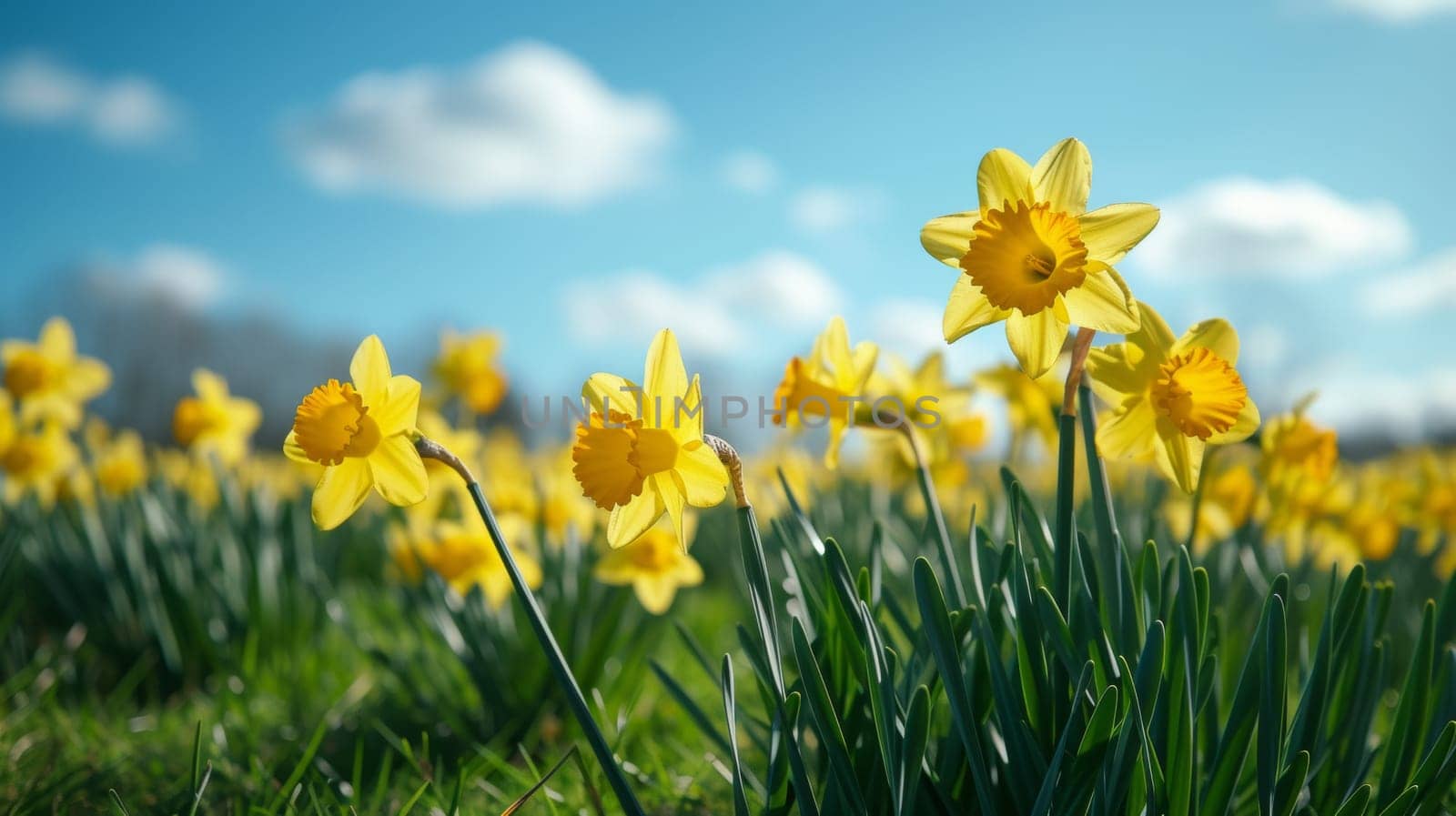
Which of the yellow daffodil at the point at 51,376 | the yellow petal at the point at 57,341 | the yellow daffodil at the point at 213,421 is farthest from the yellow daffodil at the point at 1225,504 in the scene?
the yellow petal at the point at 57,341

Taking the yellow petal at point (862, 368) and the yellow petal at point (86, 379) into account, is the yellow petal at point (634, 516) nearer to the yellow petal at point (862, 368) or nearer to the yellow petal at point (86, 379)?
the yellow petal at point (862, 368)

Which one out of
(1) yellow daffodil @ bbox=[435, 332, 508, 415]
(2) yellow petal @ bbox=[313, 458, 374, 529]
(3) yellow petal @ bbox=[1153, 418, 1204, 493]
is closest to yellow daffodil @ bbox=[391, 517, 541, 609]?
(1) yellow daffodil @ bbox=[435, 332, 508, 415]

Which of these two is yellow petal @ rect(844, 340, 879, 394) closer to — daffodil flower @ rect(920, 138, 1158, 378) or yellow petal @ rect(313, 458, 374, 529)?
daffodil flower @ rect(920, 138, 1158, 378)

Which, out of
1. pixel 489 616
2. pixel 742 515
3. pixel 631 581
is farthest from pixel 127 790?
pixel 742 515

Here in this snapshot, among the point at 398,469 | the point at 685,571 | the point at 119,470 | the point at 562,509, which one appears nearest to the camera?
the point at 398,469

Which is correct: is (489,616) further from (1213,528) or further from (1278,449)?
(1213,528)

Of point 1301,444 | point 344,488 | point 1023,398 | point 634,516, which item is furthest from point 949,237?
point 1023,398

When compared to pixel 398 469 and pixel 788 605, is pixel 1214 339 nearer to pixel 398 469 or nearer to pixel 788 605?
pixel 788 605
